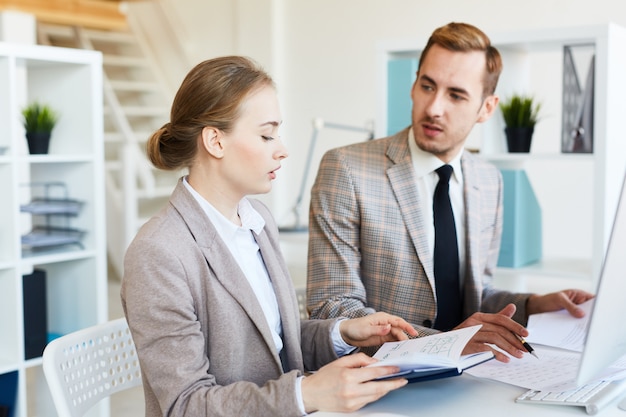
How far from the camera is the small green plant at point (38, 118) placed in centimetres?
289

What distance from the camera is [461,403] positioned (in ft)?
4.29

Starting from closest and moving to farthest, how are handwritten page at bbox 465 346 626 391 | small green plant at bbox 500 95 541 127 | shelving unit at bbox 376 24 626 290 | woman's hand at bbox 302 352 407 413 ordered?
woman's hand at bbox 302 352 407 413 → handwritten page at bbox 465 346 626 391 → shelving unit at bbox 376 24 626 290 → small green plant at bbox 500 95 541 127

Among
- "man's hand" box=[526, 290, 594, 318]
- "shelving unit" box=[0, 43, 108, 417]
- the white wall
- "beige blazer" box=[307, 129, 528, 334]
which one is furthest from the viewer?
the white wall

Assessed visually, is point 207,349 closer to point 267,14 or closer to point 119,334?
point 119,334

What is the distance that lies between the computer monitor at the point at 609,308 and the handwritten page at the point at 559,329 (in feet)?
1.49

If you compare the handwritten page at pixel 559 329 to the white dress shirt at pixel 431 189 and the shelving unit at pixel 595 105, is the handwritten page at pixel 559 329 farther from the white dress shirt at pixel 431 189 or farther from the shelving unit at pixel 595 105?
the shelving unit at pixel 595 105

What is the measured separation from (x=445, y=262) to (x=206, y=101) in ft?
2.72

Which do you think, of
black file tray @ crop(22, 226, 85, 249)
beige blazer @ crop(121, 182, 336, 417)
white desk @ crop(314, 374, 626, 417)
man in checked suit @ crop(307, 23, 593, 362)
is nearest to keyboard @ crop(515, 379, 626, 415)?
white desk @ crop(314, 374, 626, 417)

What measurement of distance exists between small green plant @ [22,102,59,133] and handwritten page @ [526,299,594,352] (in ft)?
6.26

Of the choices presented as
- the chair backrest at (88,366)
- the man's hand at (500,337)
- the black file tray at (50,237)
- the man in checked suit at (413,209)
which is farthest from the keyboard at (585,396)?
the black file tray at (50,237)

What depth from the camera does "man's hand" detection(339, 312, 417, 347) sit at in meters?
1.51

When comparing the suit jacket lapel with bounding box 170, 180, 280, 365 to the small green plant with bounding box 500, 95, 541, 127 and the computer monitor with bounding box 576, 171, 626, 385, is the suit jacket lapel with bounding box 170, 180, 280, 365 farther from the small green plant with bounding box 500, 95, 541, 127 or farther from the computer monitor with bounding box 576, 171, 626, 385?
the small green plant with bounding box 500, 95, 541, 127

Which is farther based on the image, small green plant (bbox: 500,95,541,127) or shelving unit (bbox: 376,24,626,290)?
small green plant (bbox: 500,95,541,127)

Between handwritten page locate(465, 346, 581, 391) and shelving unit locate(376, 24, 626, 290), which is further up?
shelving unit locate(376, 24, 626, 290)
